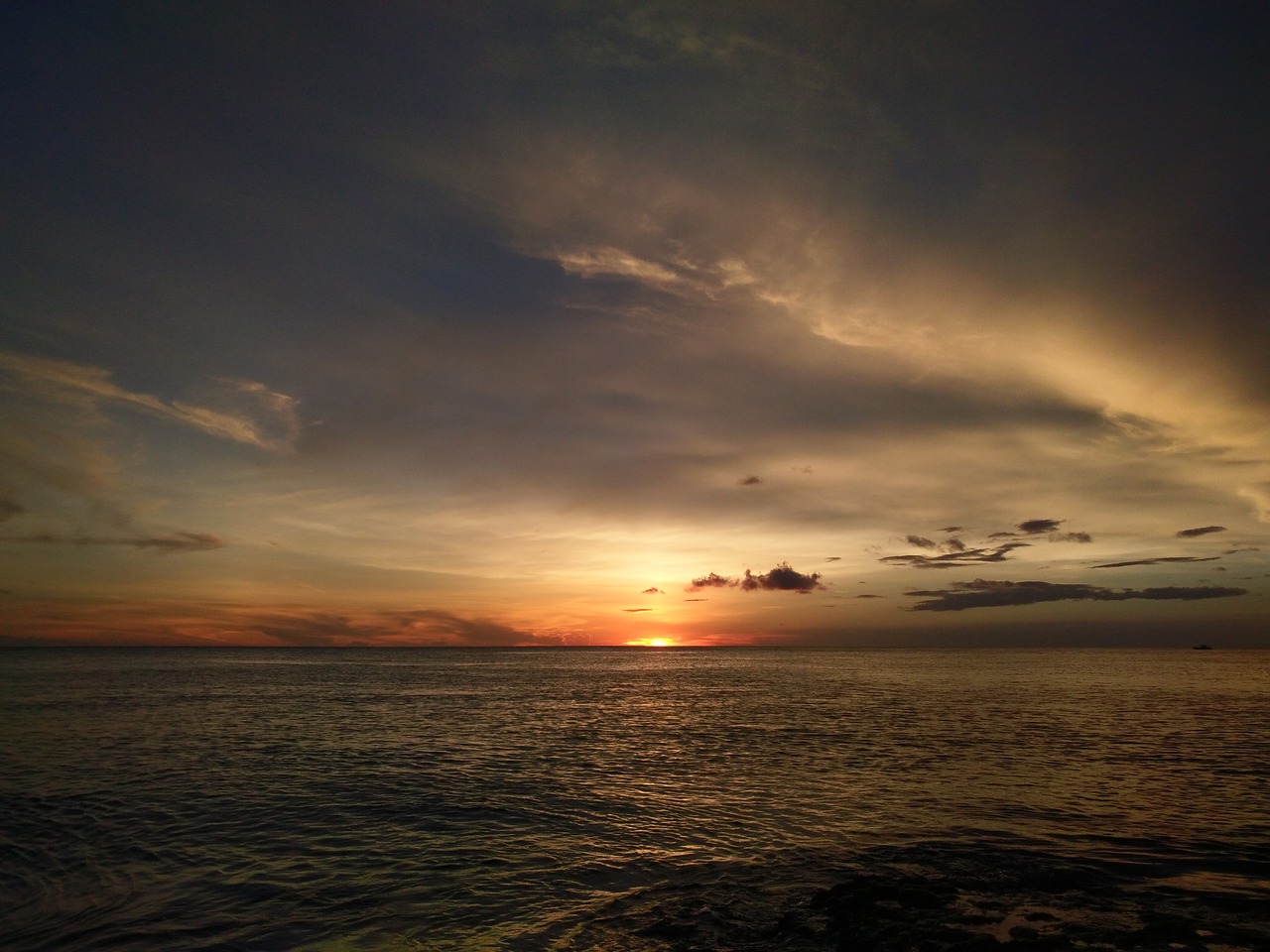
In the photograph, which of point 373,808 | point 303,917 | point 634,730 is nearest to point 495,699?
point 634,730

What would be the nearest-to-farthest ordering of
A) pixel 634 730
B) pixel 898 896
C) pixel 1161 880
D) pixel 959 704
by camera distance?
pixel 898 896 → pixel 1161 880 → pixel 634 730 → pixel 959 704

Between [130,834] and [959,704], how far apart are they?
6662cm

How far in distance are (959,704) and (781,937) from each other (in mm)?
62313

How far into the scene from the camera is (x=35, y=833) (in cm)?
2236

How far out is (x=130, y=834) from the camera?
2233 centimetres

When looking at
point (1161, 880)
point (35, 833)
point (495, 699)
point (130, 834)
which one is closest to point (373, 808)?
point (130, 834)

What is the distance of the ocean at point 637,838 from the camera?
14.5m

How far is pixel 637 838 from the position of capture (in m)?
21.8

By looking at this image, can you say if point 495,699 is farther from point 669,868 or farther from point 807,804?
point 669,868

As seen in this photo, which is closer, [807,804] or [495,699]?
[807,804]

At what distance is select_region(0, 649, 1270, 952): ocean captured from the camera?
47.6 feet

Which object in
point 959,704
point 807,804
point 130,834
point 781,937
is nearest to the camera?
point 781,937

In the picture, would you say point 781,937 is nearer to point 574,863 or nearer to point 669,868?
point 669,868

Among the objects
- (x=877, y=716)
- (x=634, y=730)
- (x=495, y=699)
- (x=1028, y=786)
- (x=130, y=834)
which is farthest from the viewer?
(x=495, y=699)
